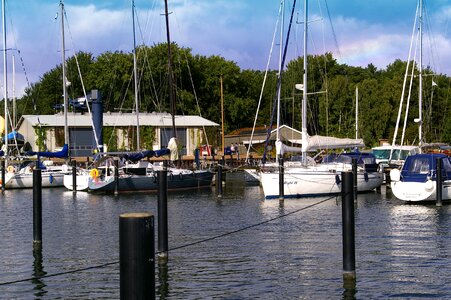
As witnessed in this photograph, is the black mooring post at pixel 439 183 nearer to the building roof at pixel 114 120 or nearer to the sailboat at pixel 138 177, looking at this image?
the sailboat at pixel 138 177

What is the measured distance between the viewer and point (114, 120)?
8862 cm

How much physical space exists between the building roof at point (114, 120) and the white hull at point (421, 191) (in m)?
46.9

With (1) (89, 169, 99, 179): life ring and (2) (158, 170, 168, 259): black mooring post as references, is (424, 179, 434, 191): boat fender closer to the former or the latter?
(2) (158, 170, 168, 259): black mooring post

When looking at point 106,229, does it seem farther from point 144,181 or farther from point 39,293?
point 144,181

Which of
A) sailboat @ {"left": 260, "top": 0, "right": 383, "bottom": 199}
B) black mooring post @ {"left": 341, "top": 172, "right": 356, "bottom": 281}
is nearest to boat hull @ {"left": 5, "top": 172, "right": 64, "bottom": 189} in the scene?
sailboat @ {"left": 260, "top": 0, "right": 383, "bottom": 199}

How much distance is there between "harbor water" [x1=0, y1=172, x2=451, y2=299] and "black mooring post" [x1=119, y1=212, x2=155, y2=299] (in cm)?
798

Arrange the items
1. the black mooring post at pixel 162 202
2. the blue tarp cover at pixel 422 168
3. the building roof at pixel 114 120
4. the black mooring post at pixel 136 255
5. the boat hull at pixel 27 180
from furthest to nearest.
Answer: the building roof at pixel 114 120
the boat hull at pixel 27 180
the blue tarp cover at pixel 422 168
the black mooring post at pixel 162 202
the black mooring post at pixel 136 255

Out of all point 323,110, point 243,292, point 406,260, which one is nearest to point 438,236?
point 406,260

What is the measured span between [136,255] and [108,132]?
77.7m

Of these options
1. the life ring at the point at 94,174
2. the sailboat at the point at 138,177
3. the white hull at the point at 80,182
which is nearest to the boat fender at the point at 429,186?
the sailboat at the point at 138,177

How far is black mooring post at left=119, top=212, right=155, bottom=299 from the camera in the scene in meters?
8.47

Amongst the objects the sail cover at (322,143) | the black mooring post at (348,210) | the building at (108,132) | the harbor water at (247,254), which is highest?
the building at (108,132)

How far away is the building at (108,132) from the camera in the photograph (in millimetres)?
83375

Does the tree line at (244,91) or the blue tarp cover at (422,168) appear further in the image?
the tree line at (244,91)
